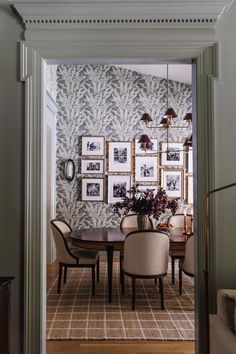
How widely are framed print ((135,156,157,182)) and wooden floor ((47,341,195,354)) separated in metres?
3.70

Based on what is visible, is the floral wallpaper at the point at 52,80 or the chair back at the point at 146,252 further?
the floral wallpaper at the point at 52,80

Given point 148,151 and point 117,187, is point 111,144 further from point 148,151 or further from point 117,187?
point 117,187

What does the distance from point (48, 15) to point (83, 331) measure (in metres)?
2.77

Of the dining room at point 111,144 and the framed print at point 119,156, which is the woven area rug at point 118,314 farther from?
the framed print at point 119,156

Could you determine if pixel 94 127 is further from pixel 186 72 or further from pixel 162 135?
pixel 186 72

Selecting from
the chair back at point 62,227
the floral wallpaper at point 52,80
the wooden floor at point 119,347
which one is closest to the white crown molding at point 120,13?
the wooden floor at point 119,347

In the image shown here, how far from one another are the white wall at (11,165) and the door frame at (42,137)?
0.06 meters

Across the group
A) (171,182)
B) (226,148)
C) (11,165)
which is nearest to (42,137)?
(11,165)

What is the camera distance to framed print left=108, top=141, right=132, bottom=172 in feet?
21.0

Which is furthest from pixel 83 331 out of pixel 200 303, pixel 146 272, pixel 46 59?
pixel 46 59

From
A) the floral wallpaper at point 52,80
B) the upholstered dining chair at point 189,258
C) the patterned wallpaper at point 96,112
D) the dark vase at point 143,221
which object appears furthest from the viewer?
the patterned wallpaper at point 96,112

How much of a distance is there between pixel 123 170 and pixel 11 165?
419 cm

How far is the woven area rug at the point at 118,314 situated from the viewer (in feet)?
10.4

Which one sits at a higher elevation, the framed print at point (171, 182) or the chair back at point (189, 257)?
the framed print at point (171, 182)
